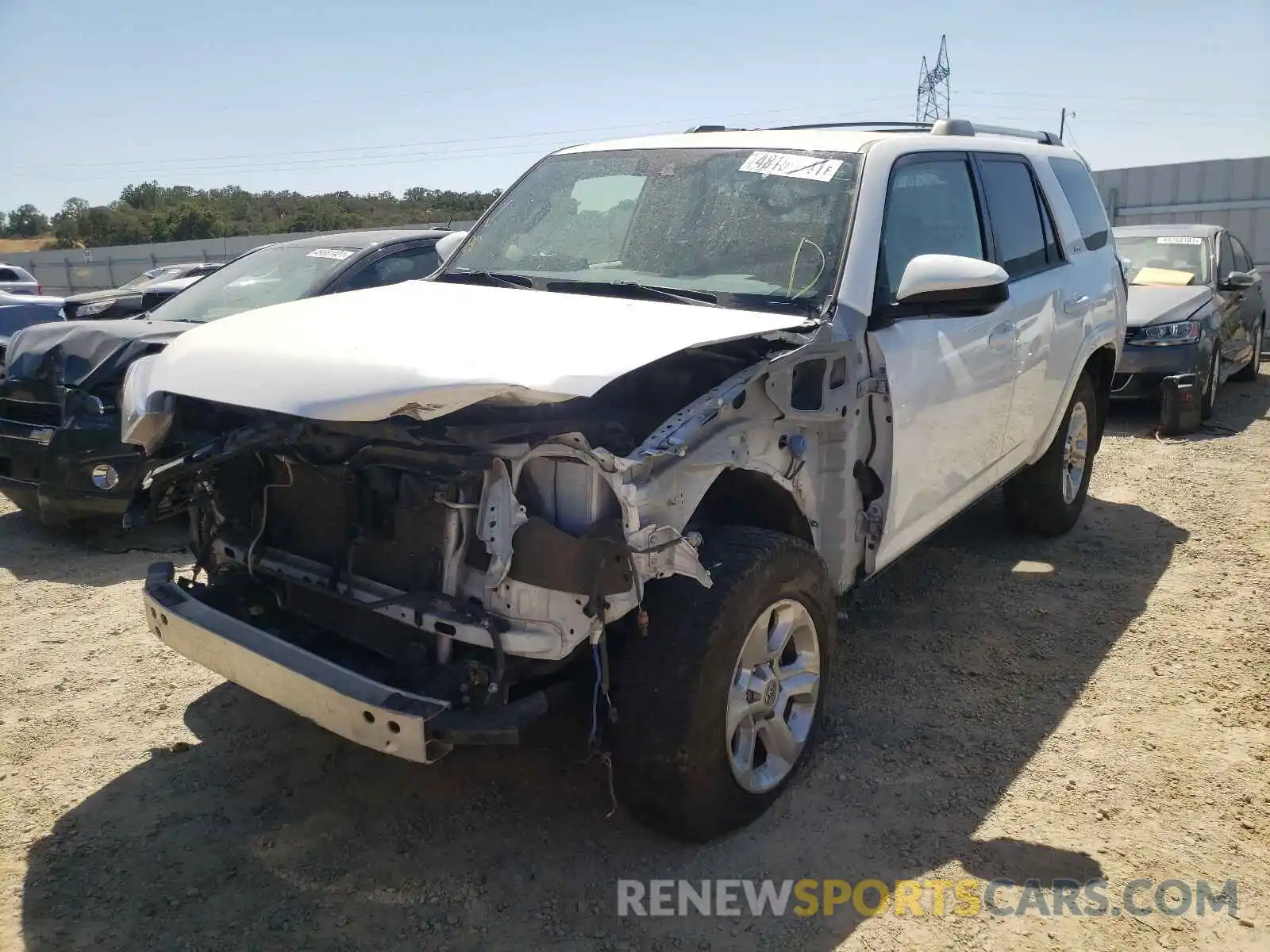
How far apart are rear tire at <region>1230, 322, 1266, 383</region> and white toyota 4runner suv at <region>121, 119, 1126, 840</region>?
8.18 metres

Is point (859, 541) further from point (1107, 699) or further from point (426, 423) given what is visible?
point (426, 423)

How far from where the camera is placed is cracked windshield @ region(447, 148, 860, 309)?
3.49 metres

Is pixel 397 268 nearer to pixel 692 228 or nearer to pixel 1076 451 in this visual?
pixel 692 228

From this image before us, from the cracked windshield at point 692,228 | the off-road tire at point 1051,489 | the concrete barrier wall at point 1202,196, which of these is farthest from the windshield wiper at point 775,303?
the concrete barrier wall at point 1202,196

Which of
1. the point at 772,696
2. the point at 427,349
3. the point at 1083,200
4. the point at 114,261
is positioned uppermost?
the point at 114,261

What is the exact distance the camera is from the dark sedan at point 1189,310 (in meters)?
8.55

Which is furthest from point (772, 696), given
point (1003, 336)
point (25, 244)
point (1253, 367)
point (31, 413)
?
point (25, 244)

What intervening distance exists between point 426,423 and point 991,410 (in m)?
2.57

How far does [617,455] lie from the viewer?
269 cm

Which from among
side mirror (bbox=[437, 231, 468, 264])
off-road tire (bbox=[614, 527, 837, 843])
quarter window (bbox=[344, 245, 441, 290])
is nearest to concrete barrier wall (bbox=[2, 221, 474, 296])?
quarter window (bbox=[344, 245, 441, 290])

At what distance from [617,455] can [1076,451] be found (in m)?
3.99

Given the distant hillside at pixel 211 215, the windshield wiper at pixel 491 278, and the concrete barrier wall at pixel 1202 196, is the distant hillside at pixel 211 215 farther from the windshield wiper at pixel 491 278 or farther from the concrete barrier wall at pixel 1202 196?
the windshield wiper at pixel 491 278

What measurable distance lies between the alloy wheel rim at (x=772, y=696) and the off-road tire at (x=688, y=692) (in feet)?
0.27

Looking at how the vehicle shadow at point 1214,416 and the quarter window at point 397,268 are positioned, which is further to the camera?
the vehicle shadow at point 1214,416
